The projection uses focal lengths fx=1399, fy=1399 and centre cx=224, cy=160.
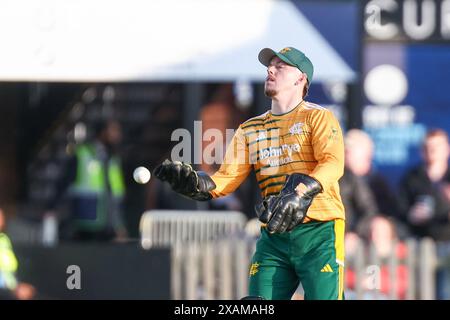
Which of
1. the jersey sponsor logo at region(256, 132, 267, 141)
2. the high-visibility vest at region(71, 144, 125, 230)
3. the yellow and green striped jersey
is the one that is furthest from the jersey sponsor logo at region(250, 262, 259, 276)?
the high-visibility vest at region(71, 144, 125, 230)

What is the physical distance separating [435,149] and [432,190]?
40cm

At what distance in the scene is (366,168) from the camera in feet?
44.7

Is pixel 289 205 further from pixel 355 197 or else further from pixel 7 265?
pixel 7 265

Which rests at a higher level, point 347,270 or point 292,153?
point 292,153

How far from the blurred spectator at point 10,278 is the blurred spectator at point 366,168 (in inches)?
130

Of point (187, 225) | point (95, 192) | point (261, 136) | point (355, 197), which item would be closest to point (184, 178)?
point (261, 136)

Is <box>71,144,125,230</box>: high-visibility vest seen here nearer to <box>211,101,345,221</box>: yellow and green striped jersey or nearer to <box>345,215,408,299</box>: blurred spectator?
<box>345,215,408,299</box>: blurred spectator

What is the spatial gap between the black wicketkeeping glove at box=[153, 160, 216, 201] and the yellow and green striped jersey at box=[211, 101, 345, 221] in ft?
0.40

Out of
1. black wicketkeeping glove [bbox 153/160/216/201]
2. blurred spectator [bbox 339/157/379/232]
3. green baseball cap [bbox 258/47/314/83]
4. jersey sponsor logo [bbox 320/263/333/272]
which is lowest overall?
jersey sponsor logo [bbox 320/263/333/272]

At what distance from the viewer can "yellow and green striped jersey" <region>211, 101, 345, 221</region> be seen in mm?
8492

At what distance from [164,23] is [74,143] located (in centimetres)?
296

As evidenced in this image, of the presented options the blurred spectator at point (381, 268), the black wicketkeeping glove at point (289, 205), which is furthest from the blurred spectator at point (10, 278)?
the black wicketkeeping glove at point (289, 205)

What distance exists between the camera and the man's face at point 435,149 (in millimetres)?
13609

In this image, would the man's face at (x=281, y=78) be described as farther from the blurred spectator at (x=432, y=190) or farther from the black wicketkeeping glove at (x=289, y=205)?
the blurred spectator at (x=432, y=190)
